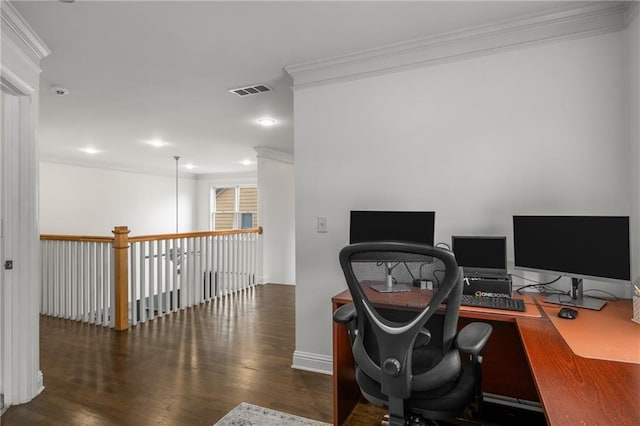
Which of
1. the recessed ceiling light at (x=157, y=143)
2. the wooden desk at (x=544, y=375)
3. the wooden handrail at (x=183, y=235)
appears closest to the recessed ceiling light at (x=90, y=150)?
the recessed ceiling light at (x=157, y=143)

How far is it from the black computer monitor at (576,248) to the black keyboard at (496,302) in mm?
267

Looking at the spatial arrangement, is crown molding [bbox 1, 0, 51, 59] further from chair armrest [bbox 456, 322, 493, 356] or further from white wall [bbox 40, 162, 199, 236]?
white wall [bbox 40, 162, 199, 236]

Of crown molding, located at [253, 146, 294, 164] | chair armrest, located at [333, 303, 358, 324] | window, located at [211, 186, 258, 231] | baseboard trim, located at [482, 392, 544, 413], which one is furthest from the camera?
window, located at [211, 186, 258, 231]

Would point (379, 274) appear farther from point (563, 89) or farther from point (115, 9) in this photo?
point (115, 9)

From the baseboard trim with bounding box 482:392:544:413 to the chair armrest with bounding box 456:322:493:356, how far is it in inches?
44.5

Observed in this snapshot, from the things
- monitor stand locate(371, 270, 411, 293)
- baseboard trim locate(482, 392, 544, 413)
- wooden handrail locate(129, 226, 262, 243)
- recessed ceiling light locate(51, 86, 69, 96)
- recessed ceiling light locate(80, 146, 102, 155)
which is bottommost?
baseboard trim locate(482, 392, 544, 413)

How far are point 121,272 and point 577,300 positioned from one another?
4.02m

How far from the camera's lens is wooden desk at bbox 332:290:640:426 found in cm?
91

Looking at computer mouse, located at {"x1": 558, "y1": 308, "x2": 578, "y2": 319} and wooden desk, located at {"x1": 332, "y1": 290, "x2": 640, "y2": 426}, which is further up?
computer mouse, located at {"x1": 558, "y1": 308, "x2": 578, "y2": 319}

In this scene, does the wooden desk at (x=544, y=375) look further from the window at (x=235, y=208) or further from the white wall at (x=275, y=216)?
the window at (x=235, y=208)

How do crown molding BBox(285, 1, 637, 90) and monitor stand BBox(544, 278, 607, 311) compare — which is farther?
crown molding BBox(285, 1, 637, 90)

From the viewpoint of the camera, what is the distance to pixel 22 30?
2.09 m

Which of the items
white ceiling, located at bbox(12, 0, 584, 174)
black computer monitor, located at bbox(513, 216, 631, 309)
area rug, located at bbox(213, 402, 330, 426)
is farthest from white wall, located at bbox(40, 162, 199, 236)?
black computer monitor, located at bbox(513, 216, 631, 309)

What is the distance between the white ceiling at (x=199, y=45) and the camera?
2.03 m
